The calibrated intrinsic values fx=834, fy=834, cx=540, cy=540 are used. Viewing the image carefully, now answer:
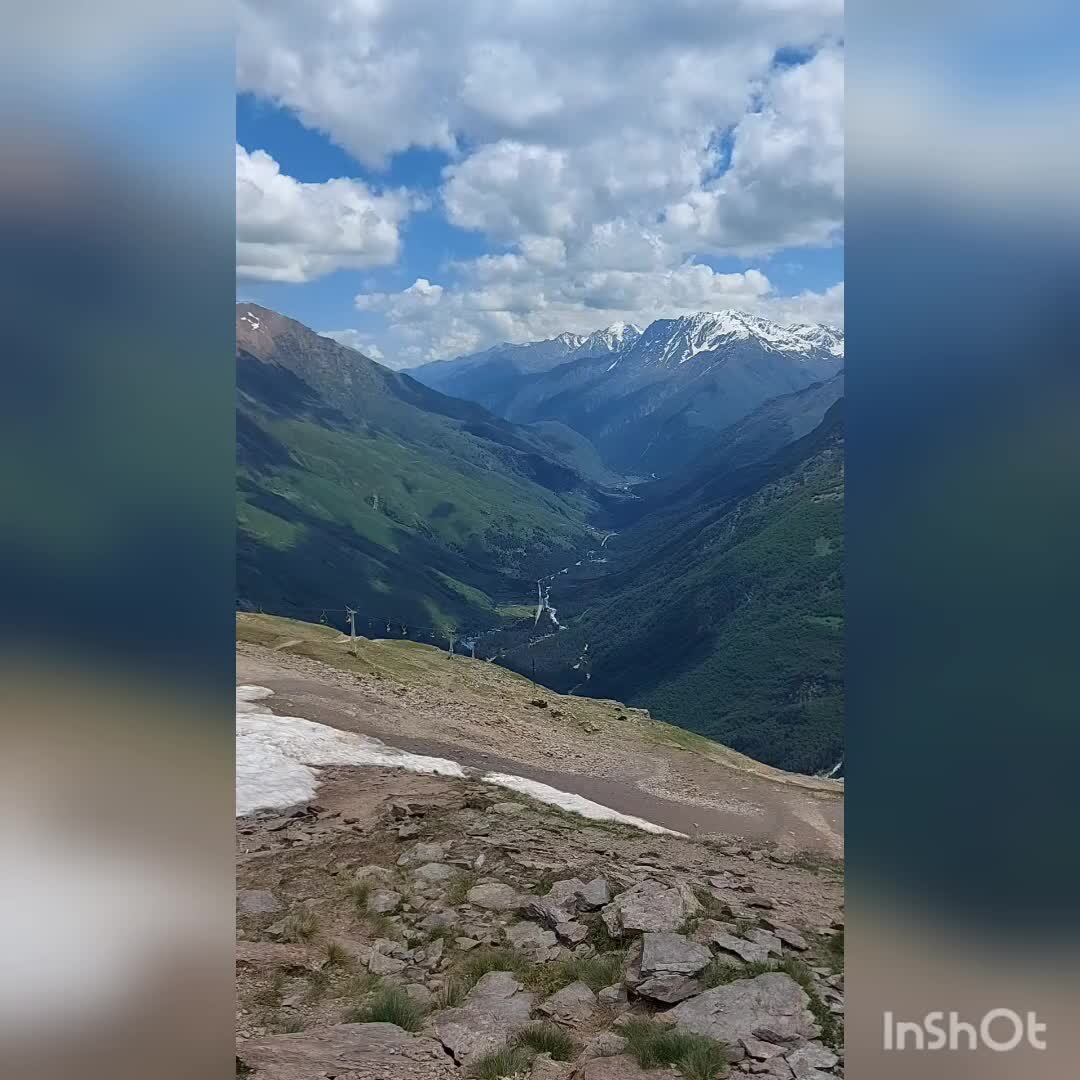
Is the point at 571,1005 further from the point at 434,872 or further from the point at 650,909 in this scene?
the point at 434,872

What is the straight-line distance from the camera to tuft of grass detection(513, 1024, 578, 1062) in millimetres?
8062

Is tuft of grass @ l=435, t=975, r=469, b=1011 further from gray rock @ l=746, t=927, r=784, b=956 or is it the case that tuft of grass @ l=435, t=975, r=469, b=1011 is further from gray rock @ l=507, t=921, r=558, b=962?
gray rock @ l=746, t=927, r=784, b=956

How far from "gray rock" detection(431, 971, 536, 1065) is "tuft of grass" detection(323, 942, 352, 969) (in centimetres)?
193

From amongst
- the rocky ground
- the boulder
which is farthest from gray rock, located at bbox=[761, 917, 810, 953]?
the rocky ground

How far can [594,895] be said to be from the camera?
12406 mm

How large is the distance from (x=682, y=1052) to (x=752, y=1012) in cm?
119

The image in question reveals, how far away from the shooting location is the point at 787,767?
109688 mm

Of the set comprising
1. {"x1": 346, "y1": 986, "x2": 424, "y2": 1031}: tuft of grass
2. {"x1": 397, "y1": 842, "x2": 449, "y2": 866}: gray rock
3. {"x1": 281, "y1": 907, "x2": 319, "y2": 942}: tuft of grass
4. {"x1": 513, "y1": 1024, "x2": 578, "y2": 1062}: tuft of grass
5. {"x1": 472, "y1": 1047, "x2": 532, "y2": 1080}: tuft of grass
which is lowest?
{"x1": 513, "y1": 1024, "x2": 578, "y2": 1062}: tuft of grass

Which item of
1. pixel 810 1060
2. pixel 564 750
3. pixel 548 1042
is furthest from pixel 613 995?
pixel 564 750
